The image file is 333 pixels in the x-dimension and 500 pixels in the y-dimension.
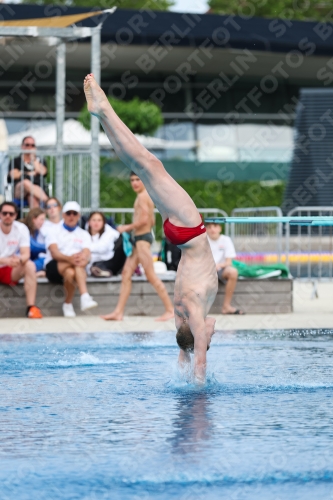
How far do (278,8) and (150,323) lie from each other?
34746 mm

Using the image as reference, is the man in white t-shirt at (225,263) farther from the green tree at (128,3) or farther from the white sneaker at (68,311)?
the green tree at (128,3)

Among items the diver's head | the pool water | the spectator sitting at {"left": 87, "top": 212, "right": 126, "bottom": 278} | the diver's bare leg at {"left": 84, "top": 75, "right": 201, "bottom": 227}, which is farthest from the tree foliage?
the diver's head

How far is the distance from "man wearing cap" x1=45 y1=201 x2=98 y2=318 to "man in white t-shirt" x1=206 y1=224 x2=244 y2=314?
1.75 meters

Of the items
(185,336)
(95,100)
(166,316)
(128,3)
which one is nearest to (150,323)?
(166,316)

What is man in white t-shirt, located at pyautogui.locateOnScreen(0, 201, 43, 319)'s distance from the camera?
12148 mm

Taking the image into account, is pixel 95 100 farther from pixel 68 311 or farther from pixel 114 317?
pixel 68 311

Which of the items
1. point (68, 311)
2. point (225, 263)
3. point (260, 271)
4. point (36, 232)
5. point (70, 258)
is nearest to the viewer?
point (70, 258)

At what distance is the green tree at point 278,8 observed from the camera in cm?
4510

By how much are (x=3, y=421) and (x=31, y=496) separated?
169cm

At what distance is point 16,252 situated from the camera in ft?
40.6

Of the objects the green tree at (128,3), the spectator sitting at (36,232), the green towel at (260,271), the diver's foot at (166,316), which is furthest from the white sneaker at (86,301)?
the green tree at (128,3)

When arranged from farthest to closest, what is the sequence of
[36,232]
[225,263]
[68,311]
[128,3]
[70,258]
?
[128,3] → [36,232] → [225,263] → [68,311] → [70,258]

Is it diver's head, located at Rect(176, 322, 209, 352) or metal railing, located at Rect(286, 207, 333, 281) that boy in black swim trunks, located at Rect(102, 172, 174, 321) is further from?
diver's head, located at Rect(176, 322, 209, 352)

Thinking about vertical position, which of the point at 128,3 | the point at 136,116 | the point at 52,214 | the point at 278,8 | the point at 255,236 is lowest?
the point at 255,236
